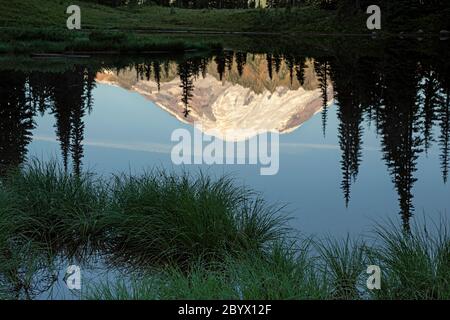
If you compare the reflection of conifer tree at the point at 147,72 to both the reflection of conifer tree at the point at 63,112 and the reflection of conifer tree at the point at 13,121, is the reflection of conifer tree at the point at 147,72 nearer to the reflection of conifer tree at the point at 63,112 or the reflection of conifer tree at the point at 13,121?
the reflection of conifer tree at the point at 63,112

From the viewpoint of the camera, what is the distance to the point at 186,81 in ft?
236

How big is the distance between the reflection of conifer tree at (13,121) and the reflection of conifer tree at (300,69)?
27.5 m

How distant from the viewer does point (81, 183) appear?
52.4 ft

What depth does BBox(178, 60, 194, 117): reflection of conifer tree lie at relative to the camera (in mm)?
68375

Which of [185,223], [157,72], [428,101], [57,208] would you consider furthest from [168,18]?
[185,223]

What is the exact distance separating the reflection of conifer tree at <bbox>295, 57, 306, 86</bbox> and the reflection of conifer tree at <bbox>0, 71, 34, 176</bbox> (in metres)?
27.5

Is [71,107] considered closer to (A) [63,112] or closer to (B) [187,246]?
(A) [63,112]

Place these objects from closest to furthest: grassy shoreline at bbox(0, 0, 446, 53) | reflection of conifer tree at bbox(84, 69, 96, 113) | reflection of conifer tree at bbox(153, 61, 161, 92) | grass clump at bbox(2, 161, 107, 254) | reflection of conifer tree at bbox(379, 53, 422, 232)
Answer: grass clump at bbox(2, 161, 107, 254) → reflection of conifer tree at bbox(379, 53, 422, 232) → reflection of conifer tree at bbox(84, 69, 96, 113) → reflection of conifer tree at bbox(153, 61, 161, 92) → grassy shoreline at bbox(0, 0, 446, 53)

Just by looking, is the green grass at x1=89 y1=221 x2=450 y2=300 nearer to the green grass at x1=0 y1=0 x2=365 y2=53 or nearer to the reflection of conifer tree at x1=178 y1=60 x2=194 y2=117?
the reflection of conifer tree at x1=178 y1=60 x2=194 y2=117

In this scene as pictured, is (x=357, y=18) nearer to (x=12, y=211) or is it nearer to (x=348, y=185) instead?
(x=348, y=185)

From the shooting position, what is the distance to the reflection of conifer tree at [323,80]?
1896 inches

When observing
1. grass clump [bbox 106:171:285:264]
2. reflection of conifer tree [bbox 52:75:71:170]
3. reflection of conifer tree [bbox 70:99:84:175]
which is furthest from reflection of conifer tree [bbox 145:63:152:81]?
grass clump [bbox 106:171:285:264]

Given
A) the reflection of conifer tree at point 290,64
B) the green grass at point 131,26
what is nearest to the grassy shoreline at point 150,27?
the green grass at point 131,26

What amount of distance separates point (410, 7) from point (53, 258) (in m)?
Result: 123
